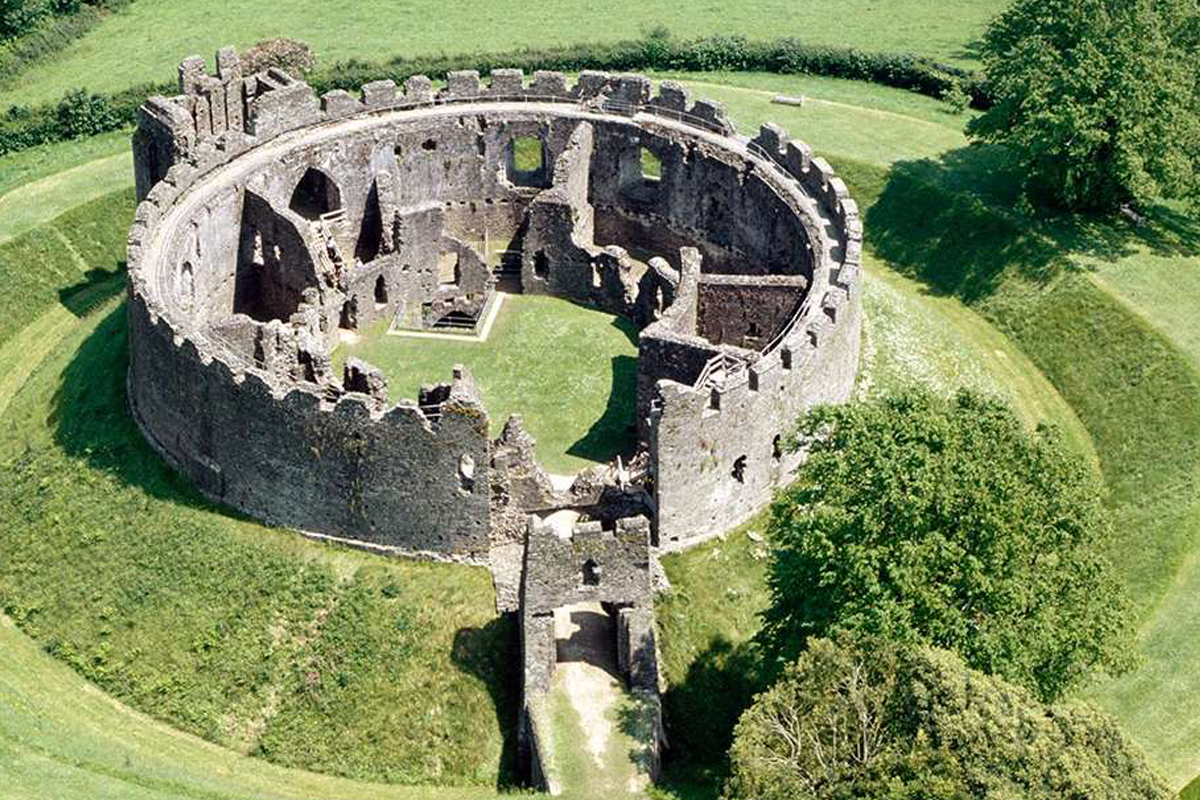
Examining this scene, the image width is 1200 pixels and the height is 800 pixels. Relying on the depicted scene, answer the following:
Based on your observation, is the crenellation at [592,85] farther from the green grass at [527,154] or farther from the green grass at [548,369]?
the green grass at [548,369]

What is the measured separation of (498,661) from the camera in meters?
67.4

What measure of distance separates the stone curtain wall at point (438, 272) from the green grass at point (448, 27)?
3106 centimetres

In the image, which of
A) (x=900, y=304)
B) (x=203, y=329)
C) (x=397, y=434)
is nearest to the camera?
(x=397, y=434)

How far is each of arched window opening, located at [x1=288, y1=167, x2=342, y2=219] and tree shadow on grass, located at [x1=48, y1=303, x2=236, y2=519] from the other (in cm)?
1140

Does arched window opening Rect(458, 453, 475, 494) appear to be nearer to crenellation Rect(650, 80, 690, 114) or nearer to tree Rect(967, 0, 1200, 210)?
crenellation Rect(650, 80, 690, 114)

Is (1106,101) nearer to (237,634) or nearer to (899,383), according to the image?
(899,383)

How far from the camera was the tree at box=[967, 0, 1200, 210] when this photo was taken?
89000mm

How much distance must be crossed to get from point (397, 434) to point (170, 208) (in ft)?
81.2

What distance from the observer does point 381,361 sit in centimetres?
8569

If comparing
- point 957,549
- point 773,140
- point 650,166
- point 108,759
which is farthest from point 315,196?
point 957,549

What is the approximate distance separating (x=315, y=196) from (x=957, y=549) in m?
49.3

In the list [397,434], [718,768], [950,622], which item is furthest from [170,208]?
[950,622]

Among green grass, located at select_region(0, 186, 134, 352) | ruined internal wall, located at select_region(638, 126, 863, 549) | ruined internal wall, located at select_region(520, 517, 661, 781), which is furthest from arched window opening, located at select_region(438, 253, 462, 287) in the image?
ruined internal wall, located at select_region(520, 517, 661, 781)

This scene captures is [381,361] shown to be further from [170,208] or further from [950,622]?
[950,622]
